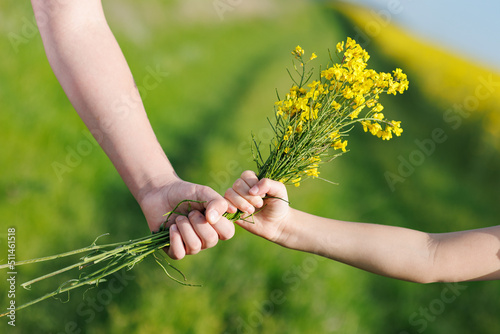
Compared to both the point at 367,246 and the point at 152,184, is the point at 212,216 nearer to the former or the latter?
the point at 152,184

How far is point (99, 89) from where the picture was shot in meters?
→ 1.56

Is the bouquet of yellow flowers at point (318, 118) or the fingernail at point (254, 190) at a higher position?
the bouquet of yellow flowers at point (318, 118)

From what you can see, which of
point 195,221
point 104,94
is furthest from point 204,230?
point 104,94

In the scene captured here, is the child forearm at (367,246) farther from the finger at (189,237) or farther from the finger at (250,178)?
the finger at (189,237)

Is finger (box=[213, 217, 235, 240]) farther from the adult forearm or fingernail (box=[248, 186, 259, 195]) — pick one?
the adult forearm

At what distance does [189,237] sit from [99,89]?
598mm

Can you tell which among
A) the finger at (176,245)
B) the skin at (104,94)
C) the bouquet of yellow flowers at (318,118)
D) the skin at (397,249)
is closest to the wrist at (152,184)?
the skin at (104,94)

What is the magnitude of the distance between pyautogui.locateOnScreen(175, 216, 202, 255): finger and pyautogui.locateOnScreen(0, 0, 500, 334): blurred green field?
1064 mm

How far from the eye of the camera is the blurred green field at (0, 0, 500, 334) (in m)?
2.63

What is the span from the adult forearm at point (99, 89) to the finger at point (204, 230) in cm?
25

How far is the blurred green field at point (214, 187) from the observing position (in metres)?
2.63

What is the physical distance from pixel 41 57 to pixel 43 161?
3.74 ft

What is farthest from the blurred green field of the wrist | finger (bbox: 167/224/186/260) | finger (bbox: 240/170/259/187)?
finger (bbox: 240/170/259/187)

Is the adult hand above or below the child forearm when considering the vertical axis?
above
